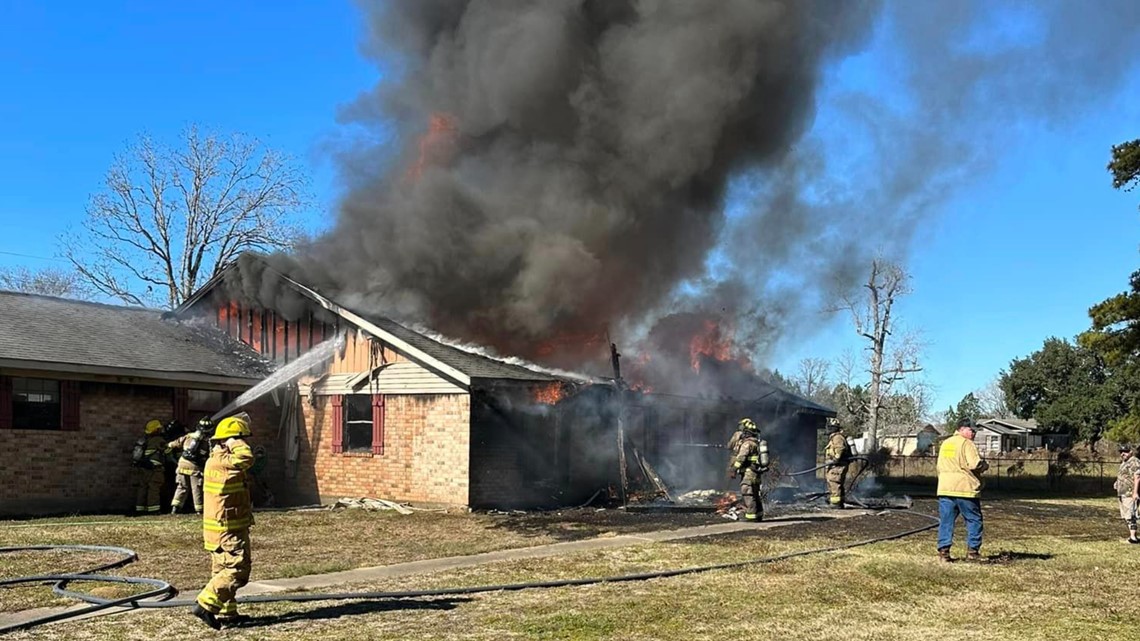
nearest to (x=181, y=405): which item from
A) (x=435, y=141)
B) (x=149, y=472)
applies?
(x=149, y=472)

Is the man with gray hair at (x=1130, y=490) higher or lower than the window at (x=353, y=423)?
lower

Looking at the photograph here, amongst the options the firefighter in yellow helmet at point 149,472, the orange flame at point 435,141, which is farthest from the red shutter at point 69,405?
the orange flame at point 435,141

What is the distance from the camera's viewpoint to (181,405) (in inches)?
666

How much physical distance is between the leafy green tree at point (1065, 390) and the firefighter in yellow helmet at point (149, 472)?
38197mm

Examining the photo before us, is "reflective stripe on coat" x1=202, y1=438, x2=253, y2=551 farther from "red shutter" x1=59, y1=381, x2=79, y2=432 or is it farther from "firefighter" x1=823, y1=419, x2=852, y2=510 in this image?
"firefighter" x1=823, y1=419, x2=852, y2=510

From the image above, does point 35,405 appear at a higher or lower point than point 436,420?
higher

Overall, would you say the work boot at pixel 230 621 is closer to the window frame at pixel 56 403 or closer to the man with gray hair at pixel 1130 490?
the window frame at pixel 56 403

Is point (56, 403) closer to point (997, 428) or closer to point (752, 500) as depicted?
point (752, 500)

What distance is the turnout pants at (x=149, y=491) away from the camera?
15523 millimetres

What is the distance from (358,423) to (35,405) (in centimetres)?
516

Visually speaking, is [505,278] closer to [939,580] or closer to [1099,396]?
[939,580]

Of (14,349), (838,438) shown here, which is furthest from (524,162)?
(14,349)

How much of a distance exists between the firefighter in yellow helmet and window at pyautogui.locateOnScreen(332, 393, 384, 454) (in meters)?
2.94

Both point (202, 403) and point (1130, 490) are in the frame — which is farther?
point (202, 403)
